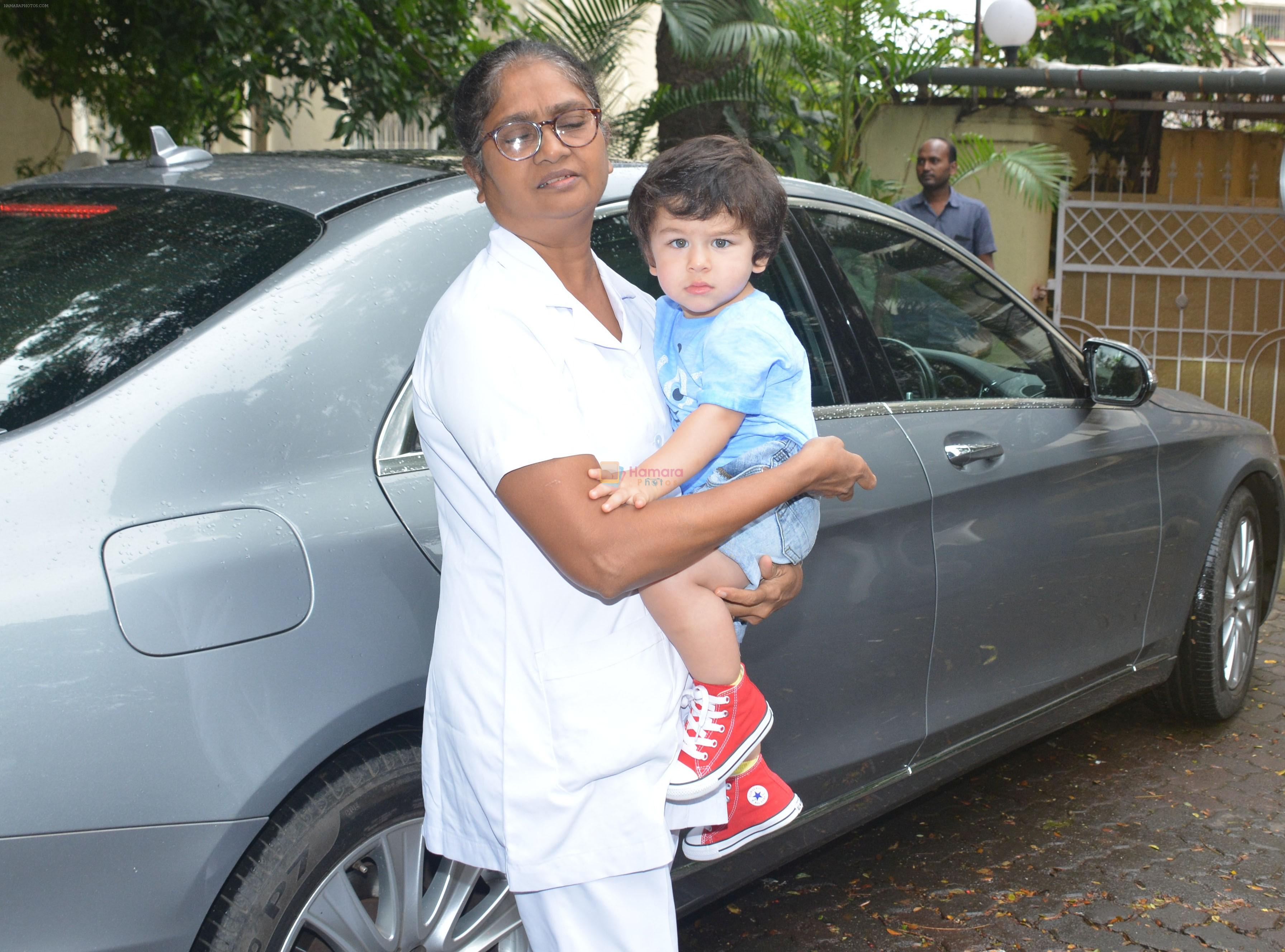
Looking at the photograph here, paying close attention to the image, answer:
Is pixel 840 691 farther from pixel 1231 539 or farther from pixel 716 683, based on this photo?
pixel 1231 539

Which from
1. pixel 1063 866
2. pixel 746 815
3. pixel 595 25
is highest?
pixel 595 25

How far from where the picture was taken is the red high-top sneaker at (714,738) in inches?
72.4

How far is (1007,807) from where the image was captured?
12.4ft

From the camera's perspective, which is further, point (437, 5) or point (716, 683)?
point (437, 5)

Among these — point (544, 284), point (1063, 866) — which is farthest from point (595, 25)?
point (544, 284)

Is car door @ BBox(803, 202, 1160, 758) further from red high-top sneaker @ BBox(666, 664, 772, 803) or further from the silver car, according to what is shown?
red high-top sneaker @ BBox(666, 664, 772, 803)

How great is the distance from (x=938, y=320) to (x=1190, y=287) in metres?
6.50

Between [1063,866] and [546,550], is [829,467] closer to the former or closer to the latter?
[546,550]

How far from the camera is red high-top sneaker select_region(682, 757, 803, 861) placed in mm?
2041

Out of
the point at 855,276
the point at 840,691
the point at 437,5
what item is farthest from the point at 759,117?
the point at 840,691

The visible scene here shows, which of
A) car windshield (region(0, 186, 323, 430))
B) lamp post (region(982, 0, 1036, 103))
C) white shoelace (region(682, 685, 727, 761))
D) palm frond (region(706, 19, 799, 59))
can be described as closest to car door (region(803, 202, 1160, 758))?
white shoelace (region(682, 685, 727, 761))

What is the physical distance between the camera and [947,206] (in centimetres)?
702

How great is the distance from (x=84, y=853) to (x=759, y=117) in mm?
7211

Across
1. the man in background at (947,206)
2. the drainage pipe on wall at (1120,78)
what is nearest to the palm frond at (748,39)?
the man in background at (947,206)
